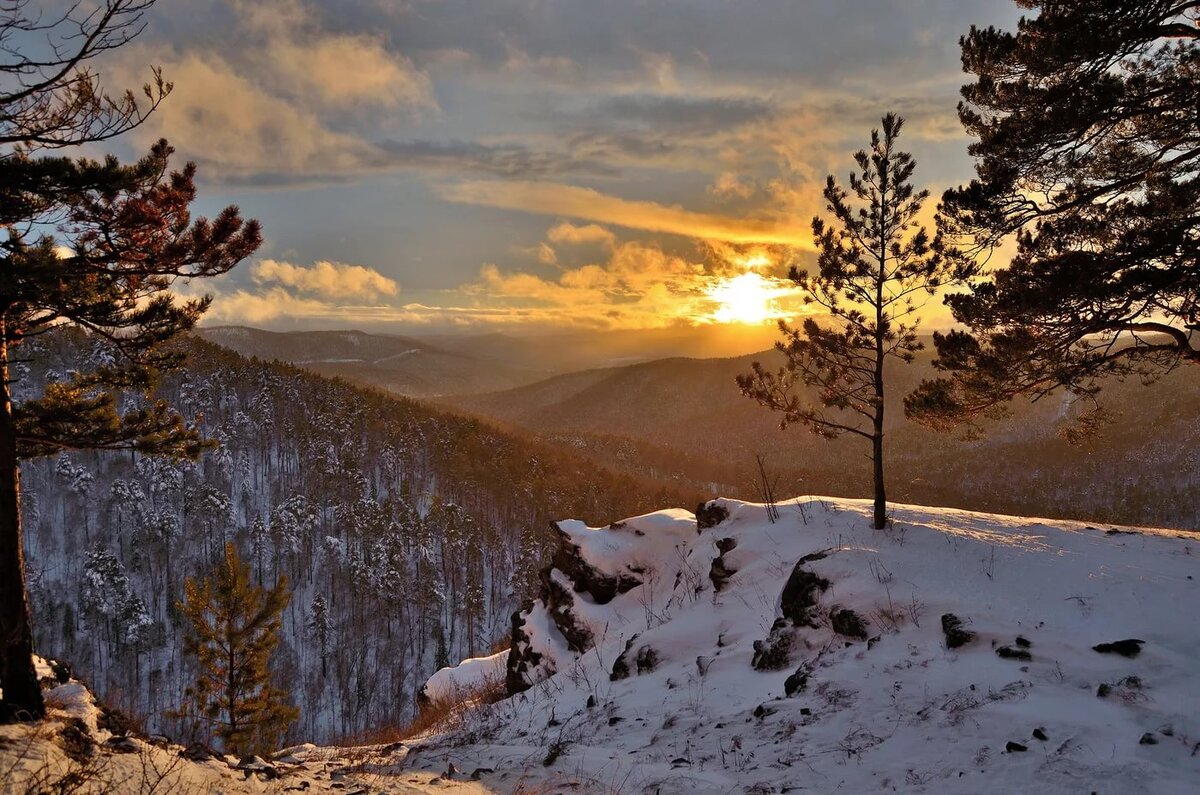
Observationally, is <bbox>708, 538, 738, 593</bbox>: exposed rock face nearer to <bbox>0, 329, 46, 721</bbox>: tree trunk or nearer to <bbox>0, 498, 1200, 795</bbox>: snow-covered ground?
<bbox>0, 498, 1200, 795</bbox>: snow-covered ground

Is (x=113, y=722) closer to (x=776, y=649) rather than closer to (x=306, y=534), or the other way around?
(x=776, y=649)

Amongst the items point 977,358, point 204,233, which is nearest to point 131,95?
point 204,233

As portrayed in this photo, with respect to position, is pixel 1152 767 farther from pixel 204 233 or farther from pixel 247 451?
pixel 247 451

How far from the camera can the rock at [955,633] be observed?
812 cm

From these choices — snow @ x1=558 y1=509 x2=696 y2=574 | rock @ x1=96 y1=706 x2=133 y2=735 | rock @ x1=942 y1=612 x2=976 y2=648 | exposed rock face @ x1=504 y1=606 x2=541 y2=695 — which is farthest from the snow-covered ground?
exposed rock face @ x1=504 y1=606 x2=541 y2=695

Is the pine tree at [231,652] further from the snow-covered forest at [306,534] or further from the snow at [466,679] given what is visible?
the snow-covered forest at [306,534]

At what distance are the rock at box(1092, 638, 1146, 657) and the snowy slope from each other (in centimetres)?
11

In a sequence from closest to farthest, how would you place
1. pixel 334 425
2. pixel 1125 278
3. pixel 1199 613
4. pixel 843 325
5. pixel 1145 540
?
pixel 1199 613 → pixel 1125 278 → pixel 1145 540 → pixel 843 325 → pixel 334 425

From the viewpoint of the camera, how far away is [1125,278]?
998cm

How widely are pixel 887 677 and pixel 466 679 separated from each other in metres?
17.9

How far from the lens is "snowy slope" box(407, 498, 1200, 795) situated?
5.78 meters

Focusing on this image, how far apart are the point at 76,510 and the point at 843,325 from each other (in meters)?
114

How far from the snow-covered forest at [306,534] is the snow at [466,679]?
190ft

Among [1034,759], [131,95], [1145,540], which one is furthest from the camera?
[1145,540]
